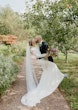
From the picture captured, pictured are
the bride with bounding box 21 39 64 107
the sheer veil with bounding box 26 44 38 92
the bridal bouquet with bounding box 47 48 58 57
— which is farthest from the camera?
the bridal bouquet with bounding box 47 48 58 57

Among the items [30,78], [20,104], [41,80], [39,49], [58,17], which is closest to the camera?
[20,104]

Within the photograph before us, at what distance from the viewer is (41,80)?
8734 mm

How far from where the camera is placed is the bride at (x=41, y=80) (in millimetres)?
7791

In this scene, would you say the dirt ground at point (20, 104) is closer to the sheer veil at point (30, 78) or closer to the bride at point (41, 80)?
the bride at point (41, 80)

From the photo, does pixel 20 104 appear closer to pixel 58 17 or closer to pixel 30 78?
pixel 30 78

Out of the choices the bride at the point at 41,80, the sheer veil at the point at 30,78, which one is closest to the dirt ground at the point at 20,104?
the bride at the point at 41,80

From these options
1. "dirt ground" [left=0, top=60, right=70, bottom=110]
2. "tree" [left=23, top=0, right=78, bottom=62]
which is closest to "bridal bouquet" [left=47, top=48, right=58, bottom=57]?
"dirt ground" [left=0, top=60, right=70, bottom=110]

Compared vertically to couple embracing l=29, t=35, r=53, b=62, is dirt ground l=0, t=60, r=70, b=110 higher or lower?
lower

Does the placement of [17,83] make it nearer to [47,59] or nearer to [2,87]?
[47,59]

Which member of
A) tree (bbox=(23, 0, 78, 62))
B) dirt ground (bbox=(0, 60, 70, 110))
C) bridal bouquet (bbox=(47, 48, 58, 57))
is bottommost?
dirt ground (bbox=(0, 60, 70, 110))

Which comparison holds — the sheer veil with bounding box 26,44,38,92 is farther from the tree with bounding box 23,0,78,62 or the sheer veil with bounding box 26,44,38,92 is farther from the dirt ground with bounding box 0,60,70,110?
the tree with bounding box 23,0,78,62

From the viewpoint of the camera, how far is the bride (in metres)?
7.79

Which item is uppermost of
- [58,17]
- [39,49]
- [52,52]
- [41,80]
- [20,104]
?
[58,17]

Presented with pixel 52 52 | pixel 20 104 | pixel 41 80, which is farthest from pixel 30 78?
pixel 20 104
